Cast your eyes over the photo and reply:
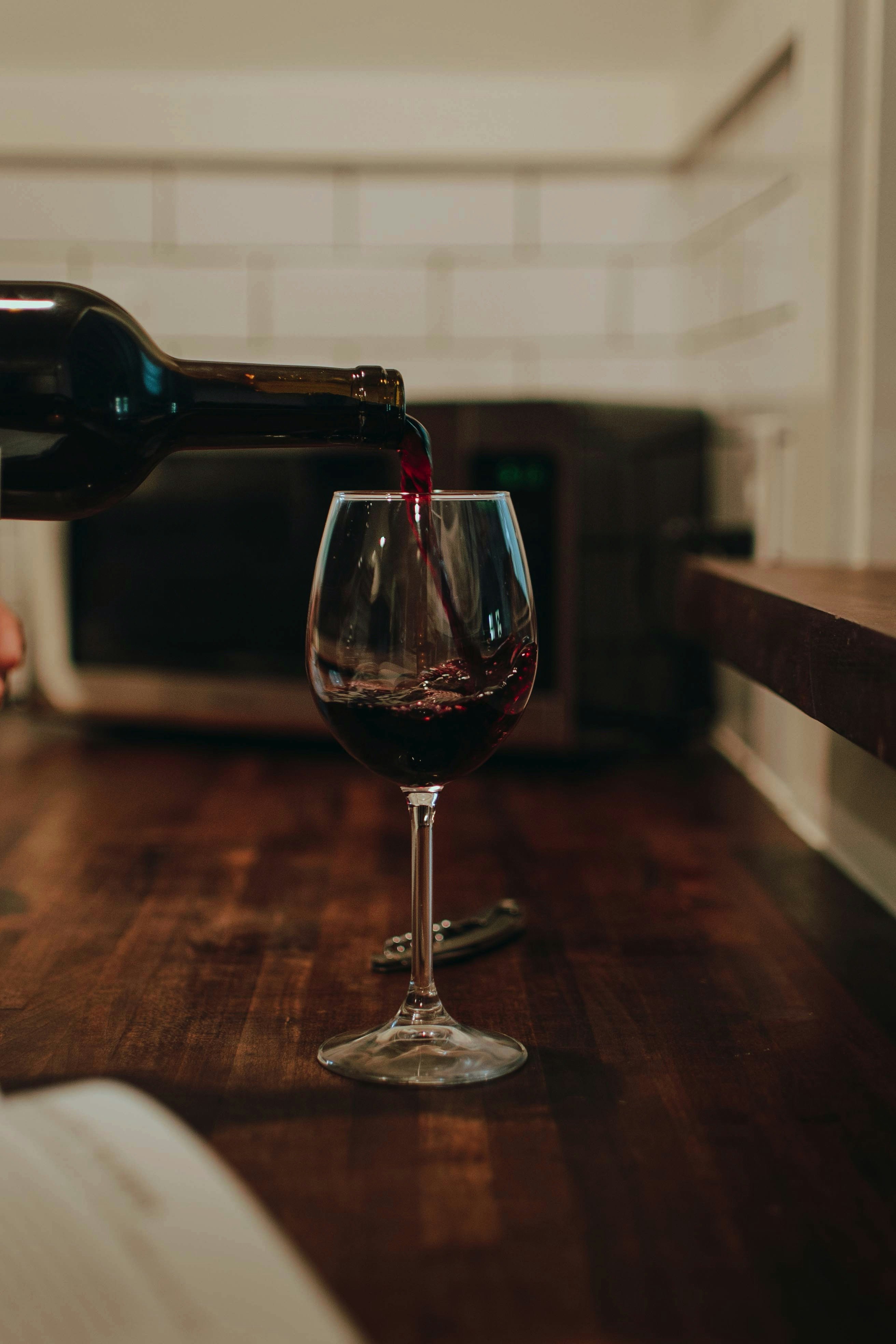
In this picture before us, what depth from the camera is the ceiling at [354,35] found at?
141cm

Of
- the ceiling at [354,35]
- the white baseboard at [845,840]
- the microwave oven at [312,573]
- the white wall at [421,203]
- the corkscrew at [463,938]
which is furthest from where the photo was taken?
the white wall at [421,203]

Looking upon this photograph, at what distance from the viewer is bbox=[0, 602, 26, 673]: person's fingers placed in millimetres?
552

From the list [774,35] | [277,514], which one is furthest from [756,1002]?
[774,35]

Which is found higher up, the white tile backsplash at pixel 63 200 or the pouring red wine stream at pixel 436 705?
the white tile backsplash at pixel 63 200

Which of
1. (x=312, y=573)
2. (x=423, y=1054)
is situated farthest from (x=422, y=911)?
(x=312, y=573)

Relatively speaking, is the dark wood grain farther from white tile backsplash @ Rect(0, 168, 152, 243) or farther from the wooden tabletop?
white tile backsplash @ Rect(0, 168, 152, 243)

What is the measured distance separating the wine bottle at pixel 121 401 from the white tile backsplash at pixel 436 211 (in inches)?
48.7

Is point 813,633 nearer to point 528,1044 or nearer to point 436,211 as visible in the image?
point 528,1044

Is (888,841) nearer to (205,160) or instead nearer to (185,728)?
(185,728)

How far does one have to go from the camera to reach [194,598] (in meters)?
1.31

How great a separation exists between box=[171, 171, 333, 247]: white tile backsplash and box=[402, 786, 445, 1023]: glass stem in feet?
4.39

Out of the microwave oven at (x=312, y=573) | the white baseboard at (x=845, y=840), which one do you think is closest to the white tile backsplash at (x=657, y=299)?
the microwave oven at (x=312, y=573)

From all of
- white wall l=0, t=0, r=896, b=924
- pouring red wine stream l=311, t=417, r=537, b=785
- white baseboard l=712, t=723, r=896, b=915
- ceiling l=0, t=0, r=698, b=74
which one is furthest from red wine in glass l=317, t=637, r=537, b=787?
ceiling l=0, t=0, r=698, b=74

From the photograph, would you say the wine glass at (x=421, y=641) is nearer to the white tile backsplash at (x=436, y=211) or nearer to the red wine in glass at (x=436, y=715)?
the red wine in glass at (x=436, y=715)
